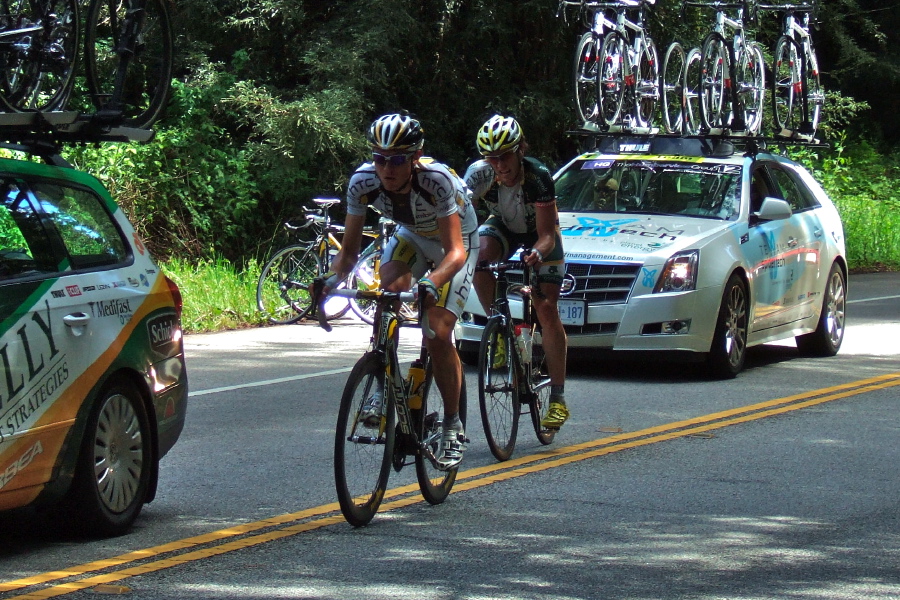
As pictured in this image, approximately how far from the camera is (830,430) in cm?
930

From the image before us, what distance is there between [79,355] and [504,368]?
272cm

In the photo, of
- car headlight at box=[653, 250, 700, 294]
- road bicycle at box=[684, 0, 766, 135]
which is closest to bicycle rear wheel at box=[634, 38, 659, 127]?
road bicycle at box=[684, 0, 766, 135]

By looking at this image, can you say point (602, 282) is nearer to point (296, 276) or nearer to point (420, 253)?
point (420, 253)

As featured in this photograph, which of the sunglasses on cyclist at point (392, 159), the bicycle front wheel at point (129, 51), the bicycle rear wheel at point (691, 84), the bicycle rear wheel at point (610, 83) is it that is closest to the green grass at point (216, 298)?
the bicycle rear wheel at point (610, 83)

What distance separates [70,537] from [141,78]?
27.5 ft

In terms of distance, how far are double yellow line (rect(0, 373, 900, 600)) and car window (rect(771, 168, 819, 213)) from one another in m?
2.65

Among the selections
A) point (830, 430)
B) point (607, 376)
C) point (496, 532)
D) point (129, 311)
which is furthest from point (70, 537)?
point (607, 376)

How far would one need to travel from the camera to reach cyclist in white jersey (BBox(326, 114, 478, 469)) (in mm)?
6574

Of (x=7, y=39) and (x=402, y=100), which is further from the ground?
(x=7, y=39)

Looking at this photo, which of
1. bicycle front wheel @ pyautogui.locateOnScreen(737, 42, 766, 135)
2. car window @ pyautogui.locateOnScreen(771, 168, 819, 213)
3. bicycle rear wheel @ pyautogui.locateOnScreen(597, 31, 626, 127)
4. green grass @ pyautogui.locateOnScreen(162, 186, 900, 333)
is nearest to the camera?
car window @ pyautogui.locateOnScreen(771, 168, 819, 213)

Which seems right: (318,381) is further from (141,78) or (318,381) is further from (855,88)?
(855,88)

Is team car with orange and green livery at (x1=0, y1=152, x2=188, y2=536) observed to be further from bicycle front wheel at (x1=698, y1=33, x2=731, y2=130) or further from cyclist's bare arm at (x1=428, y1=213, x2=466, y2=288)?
bicycle front wheel at (x1=698, y1=33, x2=731, y2=130)

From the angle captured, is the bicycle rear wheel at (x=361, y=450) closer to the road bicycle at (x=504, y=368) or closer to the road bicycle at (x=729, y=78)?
the road bicycle at (x=504, y=368)

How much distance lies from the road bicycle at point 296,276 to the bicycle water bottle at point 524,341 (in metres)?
7.88
